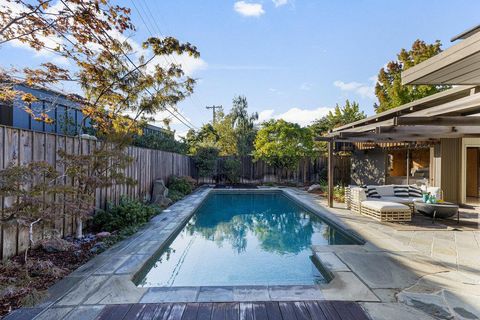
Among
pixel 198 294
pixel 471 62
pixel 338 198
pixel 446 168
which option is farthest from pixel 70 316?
pixel 446 168

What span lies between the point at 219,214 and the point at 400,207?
5305mm

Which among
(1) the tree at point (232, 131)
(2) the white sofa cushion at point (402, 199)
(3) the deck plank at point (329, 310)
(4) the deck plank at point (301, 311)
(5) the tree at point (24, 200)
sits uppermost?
(1) the tree at point (232, 131)

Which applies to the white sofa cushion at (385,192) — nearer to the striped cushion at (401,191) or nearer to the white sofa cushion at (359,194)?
the striped cushion at (401,191)

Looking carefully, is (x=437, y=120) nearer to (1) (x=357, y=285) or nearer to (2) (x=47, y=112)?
(1) (x=357, y=285)

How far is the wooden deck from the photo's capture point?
2596 mm

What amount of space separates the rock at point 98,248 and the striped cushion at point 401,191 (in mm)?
7543

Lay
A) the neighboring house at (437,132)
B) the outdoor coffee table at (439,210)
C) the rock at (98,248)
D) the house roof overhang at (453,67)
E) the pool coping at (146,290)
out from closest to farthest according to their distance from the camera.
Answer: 1. the house roof overhang at (453,67)
2. the neighboring house at (437,132)
3. the pool coping at (146,290)
4. the rock at (98,248)
5. the outdoor coffee table at (439,210)

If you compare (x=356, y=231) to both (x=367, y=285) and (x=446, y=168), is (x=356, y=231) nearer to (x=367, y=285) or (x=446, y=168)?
(x=367, y=285)

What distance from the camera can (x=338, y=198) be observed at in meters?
10.5

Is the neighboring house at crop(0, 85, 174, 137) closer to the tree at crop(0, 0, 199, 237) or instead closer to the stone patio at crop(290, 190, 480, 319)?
the tree at crop(0, 0, 199, 237)

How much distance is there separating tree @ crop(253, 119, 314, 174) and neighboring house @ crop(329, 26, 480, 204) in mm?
2689

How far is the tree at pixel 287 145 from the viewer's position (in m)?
15.7

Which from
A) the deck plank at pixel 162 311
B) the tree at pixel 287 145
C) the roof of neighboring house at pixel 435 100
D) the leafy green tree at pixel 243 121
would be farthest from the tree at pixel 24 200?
the leafy green tree at pixel 243 121

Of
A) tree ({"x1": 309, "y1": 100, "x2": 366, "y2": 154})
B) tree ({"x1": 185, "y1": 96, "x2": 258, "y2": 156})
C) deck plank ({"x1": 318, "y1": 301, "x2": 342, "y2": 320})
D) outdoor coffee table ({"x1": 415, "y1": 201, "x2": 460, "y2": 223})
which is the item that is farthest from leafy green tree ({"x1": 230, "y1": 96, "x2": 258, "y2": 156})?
deck plank ({"x1": 318, "y1": 301, "x2": 342, "y2": 320})
